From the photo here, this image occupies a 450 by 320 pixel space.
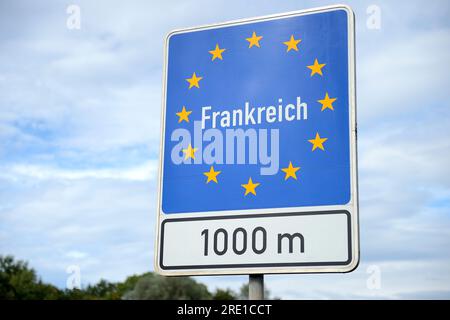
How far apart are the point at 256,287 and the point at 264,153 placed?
84 centimetres

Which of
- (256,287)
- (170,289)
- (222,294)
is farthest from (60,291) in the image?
(256,287)

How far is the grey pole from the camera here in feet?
12.6

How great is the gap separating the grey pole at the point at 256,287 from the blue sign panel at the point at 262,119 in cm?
44

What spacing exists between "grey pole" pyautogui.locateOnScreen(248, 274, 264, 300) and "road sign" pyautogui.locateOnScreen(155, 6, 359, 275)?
0.18 ft

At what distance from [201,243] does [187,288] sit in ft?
203

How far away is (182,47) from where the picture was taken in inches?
178

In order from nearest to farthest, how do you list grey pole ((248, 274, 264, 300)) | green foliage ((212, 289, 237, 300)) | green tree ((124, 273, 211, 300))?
grey pole ((248, 274, 264, 300)) < green tree ((124, 273, 211, 300)) < green foliage ((212, 289, 237, 300))

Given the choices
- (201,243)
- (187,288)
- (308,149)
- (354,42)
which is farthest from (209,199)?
(187,288)

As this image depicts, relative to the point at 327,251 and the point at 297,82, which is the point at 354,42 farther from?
the point at 327,251

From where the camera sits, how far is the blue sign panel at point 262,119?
391 centimetres

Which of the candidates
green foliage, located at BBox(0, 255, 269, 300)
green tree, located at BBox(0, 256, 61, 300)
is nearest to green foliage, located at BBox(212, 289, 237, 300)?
green foliage, located at BBox(0, 255, 269, 300)

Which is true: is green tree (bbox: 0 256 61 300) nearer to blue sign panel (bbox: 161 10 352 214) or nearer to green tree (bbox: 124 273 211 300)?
green tree (bbox: 124 273 211 300)

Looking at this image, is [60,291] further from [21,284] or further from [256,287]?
[256,287]

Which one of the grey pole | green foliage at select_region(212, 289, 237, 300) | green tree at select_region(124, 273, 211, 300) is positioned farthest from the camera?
green foliage at select_region(212, 289, 237, 300)
